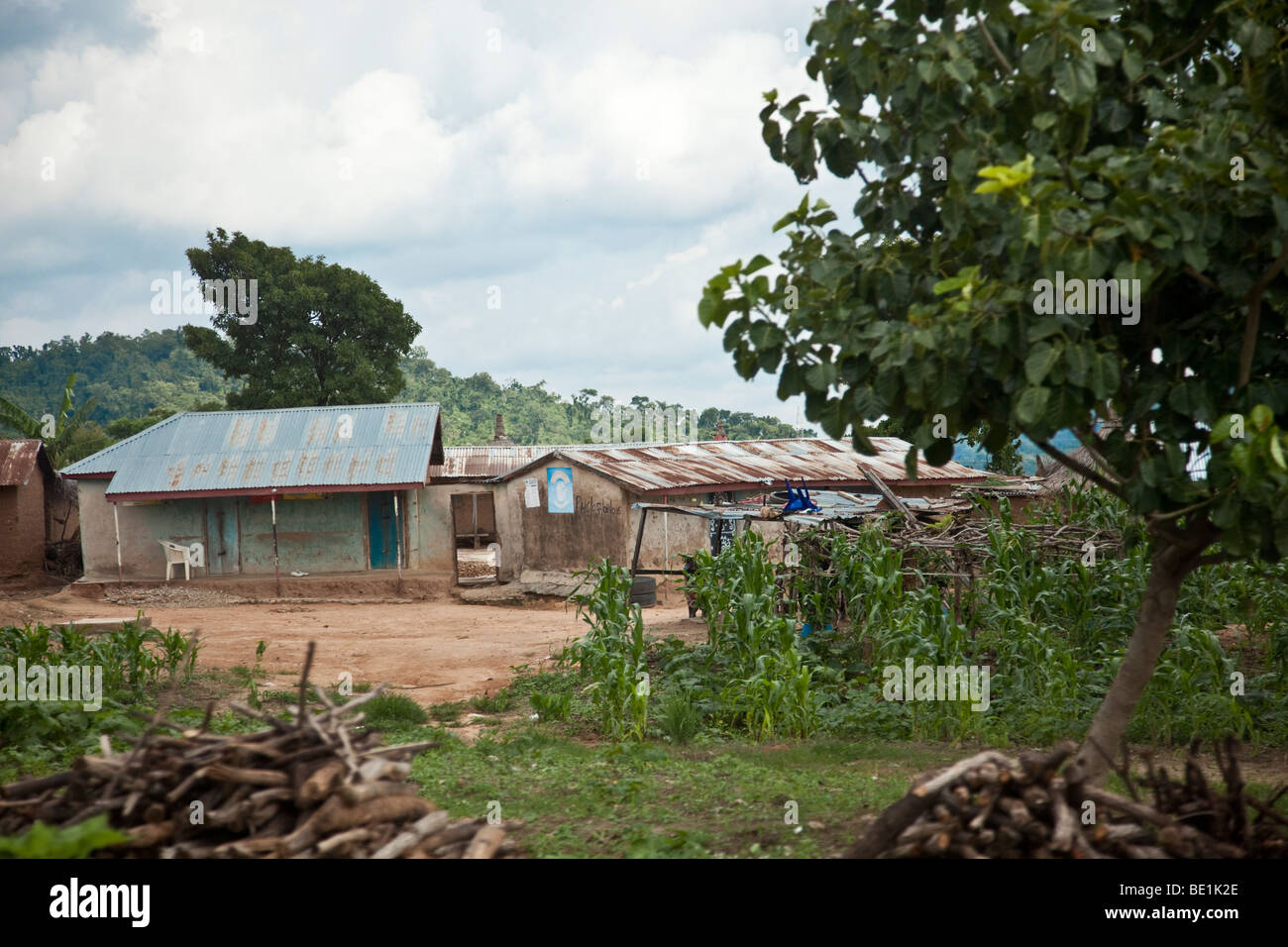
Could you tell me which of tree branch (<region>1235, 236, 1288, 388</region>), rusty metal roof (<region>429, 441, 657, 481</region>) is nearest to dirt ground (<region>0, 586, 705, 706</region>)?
rusty metal roof (<region>429, 441, 657, 481</region>)

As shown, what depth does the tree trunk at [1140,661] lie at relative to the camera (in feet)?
16.5

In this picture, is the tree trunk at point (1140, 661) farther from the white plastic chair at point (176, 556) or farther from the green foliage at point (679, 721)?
the white plastic chair at point (176, 556)

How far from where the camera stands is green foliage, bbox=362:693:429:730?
888 cm

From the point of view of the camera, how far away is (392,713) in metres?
9.18

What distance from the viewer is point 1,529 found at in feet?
76.9

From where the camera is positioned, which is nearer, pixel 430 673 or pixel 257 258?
pixel 430 673

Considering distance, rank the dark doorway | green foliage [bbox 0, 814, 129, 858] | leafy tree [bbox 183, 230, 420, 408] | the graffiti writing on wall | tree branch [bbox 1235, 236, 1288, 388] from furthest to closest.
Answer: leafy tree [bbox 183, 230, 420, 408]
the dark doorway
the graffiti writing on wall
tree branch [bbox 1235, 236, 1288, 388]
green foliage [bbox 0, 814, 129, 858]

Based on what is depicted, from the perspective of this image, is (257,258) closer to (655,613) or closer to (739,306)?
(655,613)

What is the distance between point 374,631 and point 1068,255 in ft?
47.9

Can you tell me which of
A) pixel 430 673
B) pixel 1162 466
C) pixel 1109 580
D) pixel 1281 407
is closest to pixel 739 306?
pixel 1162 466

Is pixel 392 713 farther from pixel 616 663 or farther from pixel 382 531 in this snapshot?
pixel 382 531

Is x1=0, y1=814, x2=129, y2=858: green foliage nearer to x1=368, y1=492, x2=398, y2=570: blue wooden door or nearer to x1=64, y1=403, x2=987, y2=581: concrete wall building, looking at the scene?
x1=64, y1=403, x2=987, y2=581: concrete wall building

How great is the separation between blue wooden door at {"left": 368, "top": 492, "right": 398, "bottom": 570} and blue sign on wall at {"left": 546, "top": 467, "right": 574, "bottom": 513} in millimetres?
4066
